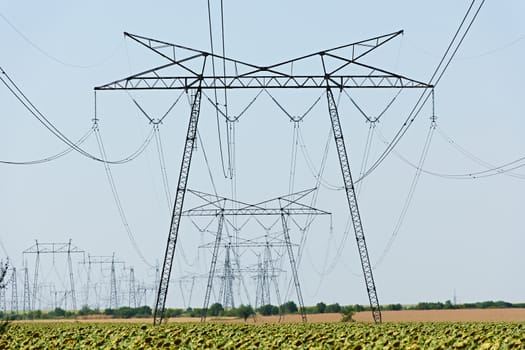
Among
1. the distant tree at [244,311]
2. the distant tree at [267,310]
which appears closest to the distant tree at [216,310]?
the distant tree at [267,310]

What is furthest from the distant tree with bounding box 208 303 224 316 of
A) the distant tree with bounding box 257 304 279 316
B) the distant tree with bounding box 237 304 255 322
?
the distant tree with bounding box 237 304 255 322

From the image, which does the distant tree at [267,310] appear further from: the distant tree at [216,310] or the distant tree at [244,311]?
the distant tree at [244,311]

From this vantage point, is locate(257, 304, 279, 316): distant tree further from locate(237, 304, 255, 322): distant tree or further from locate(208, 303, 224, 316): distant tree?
locate(237, 304, 255, 322): distant tree

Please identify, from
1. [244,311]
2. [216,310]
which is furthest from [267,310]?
[244,311]

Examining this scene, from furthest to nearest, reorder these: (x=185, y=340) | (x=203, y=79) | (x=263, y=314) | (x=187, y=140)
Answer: (x=263, y=314), (x=187, y=140), (x=203, y=79), (x=185, y=340)

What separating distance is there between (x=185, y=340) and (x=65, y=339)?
524 centimetres

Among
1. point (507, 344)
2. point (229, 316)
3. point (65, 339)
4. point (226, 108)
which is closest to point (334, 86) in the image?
point (226, 108)

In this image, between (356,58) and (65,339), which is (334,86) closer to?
(356,58)

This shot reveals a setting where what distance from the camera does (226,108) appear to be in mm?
47844

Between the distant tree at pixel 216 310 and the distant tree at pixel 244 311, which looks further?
the distant tree at pixel 216 310

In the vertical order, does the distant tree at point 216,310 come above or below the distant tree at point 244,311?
above

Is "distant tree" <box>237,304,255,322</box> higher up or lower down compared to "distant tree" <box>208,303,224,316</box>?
lower down

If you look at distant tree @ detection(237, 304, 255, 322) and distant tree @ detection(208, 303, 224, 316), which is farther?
distant tree @ detection(208, 303, 224, 316)

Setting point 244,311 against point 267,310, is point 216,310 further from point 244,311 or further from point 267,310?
point 244,311
